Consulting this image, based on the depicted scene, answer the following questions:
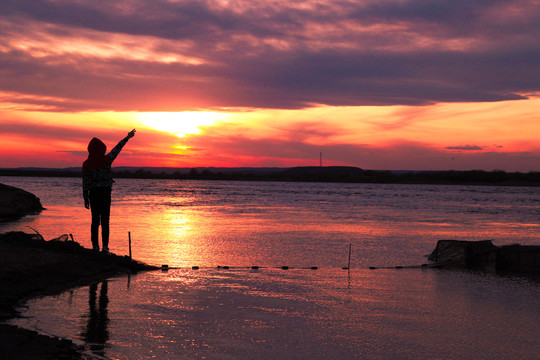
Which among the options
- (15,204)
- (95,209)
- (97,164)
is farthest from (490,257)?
(15,204)

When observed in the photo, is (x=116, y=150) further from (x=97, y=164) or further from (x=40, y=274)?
(x=40, y=274)

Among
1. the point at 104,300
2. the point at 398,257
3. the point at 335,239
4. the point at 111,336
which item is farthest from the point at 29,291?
the point at 335,239

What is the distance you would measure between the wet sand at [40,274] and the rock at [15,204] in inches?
615

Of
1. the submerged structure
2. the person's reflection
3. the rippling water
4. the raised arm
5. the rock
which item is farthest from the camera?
the rock

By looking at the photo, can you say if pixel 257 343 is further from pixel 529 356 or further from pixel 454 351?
pixel 529 356

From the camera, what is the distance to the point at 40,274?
28.4 feet

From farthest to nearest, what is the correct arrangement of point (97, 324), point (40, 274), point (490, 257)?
point (490, 257) → point (40, 274) → point (97, 324)

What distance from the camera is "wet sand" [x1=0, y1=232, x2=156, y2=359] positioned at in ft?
16.8

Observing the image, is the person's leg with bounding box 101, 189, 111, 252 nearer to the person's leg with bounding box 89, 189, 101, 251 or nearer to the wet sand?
the person's leg with bounding box 89, 189, 101, 251

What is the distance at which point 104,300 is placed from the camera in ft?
25.2

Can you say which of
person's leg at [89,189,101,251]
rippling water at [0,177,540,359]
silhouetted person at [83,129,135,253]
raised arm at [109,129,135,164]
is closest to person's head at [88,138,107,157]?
silhouetted person at [83,129,135,253]

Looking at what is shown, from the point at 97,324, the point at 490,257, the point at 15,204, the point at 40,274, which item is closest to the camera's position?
the point at 97,324

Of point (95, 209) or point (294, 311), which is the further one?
point (95, 209)

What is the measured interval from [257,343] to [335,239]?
487 inches
